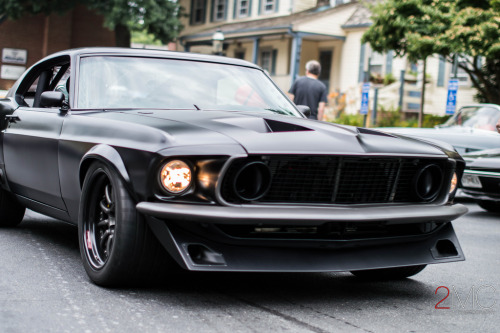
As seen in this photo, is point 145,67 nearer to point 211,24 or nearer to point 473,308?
point 473,308

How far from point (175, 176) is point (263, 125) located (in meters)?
0.65

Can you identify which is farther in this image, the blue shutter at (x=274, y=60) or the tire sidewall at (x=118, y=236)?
the blue shutter at (x=274, y=60)

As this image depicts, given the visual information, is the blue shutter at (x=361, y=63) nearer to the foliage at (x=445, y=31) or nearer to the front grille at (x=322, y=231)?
the foliage at (x=445, y=31)

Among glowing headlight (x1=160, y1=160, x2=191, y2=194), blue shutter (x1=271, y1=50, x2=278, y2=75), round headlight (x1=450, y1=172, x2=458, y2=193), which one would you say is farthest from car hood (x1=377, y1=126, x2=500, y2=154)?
blue shutter (x1=271, y1=50, x2=278, y2=75)

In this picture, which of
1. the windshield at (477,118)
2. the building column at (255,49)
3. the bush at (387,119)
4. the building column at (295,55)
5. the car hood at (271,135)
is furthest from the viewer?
the building column at (255,49)

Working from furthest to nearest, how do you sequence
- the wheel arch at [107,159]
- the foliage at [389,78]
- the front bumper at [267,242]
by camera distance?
the foliage at [389,78] < the wheel arch at [107,159] < the front bumper at [267,242]

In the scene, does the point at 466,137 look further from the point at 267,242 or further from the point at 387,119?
the point at 387,119

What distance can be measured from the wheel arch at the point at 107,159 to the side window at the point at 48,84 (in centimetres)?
94

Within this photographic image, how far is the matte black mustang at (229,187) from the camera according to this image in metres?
3.87

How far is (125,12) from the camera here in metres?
29.9

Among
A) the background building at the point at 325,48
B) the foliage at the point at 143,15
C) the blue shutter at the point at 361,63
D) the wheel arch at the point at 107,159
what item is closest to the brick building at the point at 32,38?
the background building at the point at 325,48

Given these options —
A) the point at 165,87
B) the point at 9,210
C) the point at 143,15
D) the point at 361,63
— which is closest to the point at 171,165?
the point at 165,87

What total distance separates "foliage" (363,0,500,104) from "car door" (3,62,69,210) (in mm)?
12459

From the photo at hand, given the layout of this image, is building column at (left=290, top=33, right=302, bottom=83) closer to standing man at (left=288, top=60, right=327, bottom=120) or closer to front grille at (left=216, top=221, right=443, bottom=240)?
standing man at (left=288, top=60, right=327, bottom=120)
